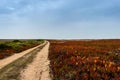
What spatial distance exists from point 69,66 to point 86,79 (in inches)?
232

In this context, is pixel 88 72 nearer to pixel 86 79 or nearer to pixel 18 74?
pixel 86 79

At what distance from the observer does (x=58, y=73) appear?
60.2 ft

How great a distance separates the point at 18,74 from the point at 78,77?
4.77 m

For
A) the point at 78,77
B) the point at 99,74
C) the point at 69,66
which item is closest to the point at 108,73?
the point at 99,74

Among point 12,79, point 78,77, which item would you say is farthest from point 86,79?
point 12,79

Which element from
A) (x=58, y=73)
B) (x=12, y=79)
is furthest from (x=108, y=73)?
(x=12, y=79)

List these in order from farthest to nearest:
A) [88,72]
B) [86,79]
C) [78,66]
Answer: [78,66]
[88,72]
[86,79]

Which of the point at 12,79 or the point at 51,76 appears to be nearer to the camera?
the point at 12,79

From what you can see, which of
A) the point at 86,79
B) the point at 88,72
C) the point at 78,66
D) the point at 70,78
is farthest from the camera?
the point at 78,66

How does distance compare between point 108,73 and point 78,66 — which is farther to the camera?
point 78,66

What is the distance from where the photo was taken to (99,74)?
1650 centimetres

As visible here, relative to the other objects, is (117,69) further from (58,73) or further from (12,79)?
(12,79)

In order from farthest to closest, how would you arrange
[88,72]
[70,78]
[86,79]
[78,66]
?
[78,66], [88,72], [70,78], [86,79]

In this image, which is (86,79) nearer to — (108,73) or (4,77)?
(108,73)
